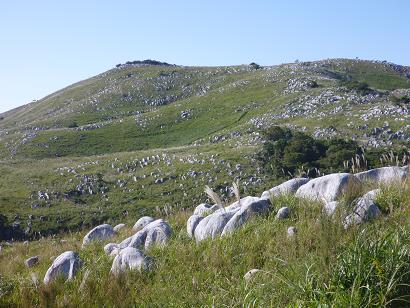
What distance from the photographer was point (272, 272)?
561 centimetres

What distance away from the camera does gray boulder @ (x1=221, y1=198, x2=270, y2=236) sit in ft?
27.0

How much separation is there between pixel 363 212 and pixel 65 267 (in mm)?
5046

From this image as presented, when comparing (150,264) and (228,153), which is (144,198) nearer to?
(228,153)

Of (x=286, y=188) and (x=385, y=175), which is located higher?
(x=286, y=188)

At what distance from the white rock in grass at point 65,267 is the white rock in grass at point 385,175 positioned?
5.84 meters

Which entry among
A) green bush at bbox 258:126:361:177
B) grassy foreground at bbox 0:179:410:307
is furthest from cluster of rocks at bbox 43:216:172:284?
green bush at bbox 258:126:361:177

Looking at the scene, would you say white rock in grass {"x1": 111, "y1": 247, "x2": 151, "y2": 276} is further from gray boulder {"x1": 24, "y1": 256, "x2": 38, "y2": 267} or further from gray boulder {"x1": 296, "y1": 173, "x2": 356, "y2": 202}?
gray boulder {"x1": 24, "y1": 256, "x2": 38, "y2": 267}

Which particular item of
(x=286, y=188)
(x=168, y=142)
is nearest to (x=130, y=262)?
(x=286, y=188)

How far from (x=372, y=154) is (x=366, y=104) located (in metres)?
17.1

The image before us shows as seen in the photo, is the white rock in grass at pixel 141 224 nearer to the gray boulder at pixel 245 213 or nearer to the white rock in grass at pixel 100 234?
the white rock in grass at pixel 100 234

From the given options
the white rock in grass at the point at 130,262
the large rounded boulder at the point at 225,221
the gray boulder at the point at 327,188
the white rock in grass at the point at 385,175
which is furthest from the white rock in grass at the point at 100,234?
the white rock in grass at the point at 385,175

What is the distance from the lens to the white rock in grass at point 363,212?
635 cm

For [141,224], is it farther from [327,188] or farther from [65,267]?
[327,188]

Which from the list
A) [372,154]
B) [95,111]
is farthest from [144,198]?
[95,111]
